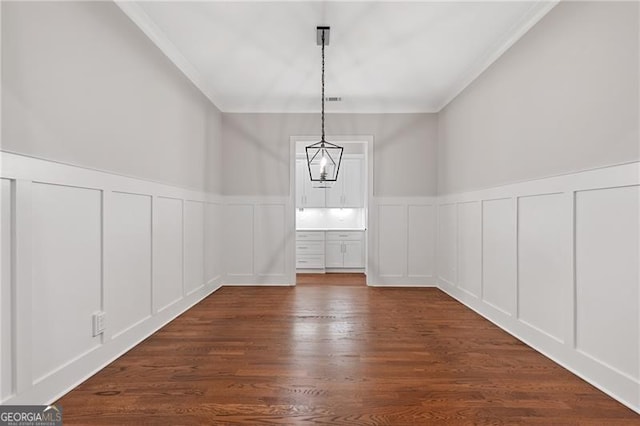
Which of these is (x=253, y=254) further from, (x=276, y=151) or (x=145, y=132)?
(x=145, y=132)

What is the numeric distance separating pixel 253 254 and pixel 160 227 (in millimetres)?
2325

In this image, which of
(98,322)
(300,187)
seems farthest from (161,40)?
(300,187)

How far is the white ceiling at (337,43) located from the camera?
9.57 feet

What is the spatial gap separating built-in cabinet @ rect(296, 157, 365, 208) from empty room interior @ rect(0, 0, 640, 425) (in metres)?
2.39

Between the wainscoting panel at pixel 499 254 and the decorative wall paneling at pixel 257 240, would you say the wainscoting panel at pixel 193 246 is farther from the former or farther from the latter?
the wainscoting panel at pixel 499 254

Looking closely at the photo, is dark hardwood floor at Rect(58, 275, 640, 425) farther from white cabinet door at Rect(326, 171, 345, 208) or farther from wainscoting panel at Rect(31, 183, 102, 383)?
white cabinet door at Rect(326, 171, 345, 208)

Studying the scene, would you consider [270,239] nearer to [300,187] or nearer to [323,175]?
[323,175]

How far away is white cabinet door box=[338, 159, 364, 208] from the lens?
755 cm

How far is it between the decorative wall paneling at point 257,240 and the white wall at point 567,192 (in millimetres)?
2840

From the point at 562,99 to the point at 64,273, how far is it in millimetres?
3520

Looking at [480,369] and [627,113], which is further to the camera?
[480,369]

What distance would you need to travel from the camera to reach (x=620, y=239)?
213 centimetres

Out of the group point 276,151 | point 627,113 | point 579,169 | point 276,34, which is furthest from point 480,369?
point 276,151

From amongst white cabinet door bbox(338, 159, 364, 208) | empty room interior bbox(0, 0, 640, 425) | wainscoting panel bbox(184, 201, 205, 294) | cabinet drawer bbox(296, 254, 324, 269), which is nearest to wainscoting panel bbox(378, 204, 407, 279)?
empty room interior bbox(0, 0, 640, 425)
